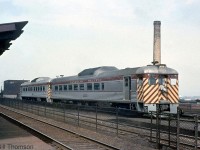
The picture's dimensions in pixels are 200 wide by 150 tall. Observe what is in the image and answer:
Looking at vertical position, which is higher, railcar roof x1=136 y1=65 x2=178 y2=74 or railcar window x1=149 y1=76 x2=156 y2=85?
railcar roof x1=136 y1=65 x2=178 y2=74

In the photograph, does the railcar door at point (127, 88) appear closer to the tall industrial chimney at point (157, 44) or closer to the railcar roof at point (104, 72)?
the railcar roof at point (104, 72)

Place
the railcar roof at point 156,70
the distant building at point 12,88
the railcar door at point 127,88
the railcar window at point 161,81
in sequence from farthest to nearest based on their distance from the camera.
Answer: the distant building at point 12,88
the railcar door at point 127,88
the railcar window at point 161,81
the railcar roof at point 156,70

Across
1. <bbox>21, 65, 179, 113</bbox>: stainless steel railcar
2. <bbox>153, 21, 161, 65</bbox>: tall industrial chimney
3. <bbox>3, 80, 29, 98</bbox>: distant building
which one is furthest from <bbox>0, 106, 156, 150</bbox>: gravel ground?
<bbox>3, 80, 29, 98</bbox>: distant building

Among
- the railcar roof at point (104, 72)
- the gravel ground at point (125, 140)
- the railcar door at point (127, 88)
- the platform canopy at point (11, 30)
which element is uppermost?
the platform canopy at point (11, 30)

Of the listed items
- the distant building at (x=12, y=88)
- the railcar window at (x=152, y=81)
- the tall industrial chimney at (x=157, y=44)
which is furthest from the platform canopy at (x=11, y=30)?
the distant building at (x=12, y=88)

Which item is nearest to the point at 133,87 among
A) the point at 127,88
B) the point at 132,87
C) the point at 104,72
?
the point at 132,87

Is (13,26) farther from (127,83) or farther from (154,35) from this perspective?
(154,35)

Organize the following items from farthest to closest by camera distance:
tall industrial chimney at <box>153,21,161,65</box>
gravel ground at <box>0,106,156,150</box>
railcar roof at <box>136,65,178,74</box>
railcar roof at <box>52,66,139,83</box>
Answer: tall industrial chimney at <box>153,21,161,65</box> < railcar roof at <box>52,66,139,83</box> < railcar roof at <box>136,65,178,74</box> < gravel ground at <box>0,106,156,150</box>

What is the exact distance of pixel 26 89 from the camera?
53.8 metres

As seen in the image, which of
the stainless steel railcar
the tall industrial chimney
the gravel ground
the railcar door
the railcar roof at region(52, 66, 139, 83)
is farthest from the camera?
the tall industrial chimney

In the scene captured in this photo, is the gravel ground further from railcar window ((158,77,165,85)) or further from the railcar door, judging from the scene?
railcar window ((158,77,165,85))

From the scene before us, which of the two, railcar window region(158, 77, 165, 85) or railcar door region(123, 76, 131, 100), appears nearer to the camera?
railcar window region(158, 77, 165, 85)

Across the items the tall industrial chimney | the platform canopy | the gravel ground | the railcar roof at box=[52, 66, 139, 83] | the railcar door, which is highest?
the tall industrial chimney

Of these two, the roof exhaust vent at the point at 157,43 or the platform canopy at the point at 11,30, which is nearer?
the platform canopy at the point at 11,30
